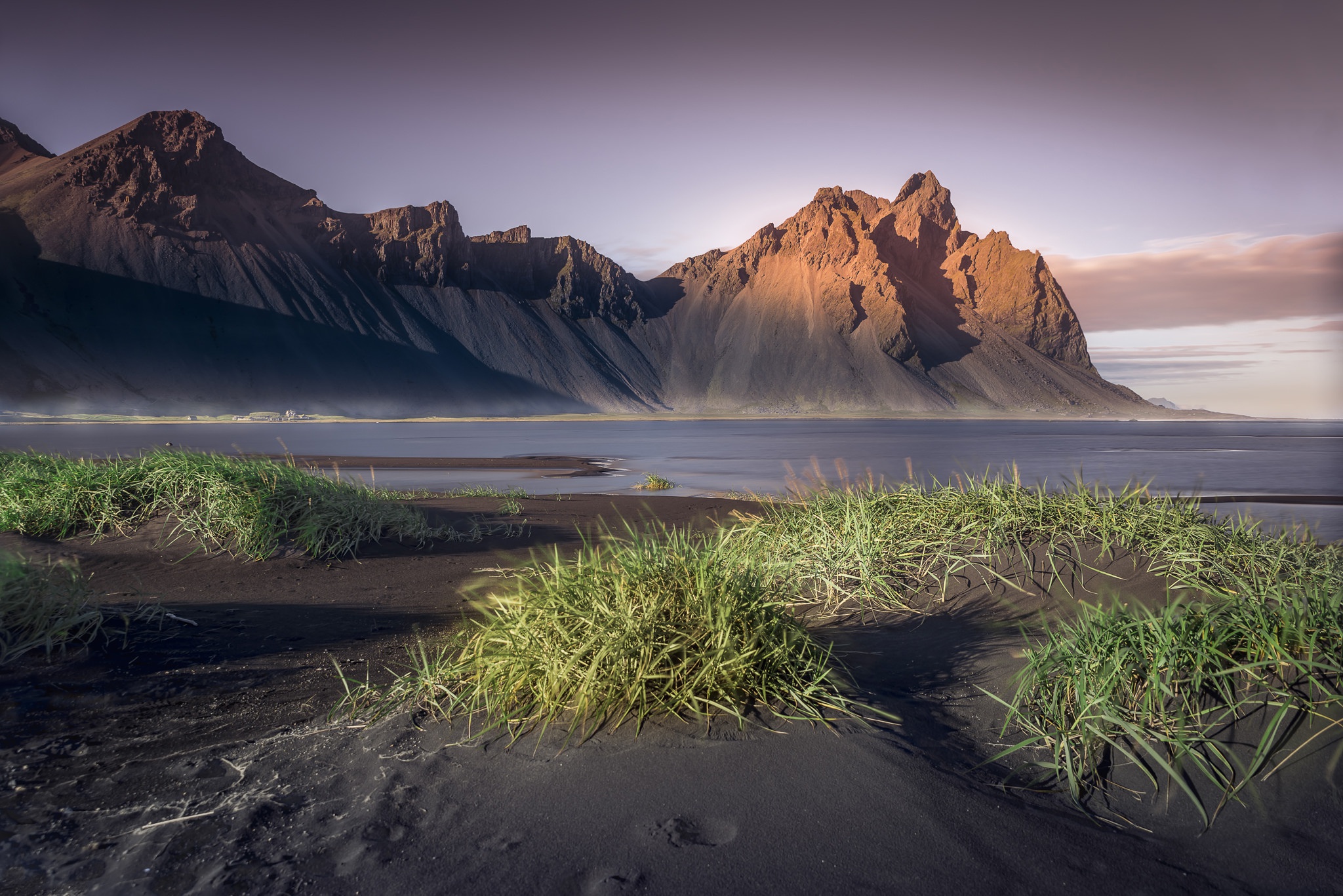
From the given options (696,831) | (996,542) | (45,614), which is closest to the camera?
(696,831)

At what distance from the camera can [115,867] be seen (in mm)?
2709

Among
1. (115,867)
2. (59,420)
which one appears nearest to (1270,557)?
(115,867)

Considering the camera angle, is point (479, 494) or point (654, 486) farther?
point (654, 486)

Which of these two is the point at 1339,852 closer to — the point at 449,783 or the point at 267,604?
the point at 449,783

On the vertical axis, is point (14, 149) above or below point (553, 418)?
above

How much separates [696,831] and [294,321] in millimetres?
156087

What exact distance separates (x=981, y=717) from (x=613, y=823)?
2134 mm

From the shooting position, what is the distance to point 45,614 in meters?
4.93

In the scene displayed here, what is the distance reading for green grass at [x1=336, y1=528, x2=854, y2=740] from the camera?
365cm

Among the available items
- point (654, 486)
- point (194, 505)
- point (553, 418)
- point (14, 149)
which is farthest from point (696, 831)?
point (14, 149)

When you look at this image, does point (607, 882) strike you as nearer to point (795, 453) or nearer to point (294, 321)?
point (795, 453)

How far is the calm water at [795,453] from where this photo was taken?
92.9 feet

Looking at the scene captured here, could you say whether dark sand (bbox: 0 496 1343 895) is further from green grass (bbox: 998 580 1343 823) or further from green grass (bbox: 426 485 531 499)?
green grass (bbox: 426 485 531 499)

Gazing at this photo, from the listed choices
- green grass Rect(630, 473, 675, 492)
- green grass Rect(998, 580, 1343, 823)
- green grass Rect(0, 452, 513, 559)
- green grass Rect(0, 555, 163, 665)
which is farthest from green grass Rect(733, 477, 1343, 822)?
green grass Rect(630, 473, 675, 492)
